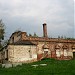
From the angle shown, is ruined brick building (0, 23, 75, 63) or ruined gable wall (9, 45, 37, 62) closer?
ruined gable wall (9, 45, 37, 62)

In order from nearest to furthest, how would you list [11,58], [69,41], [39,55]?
1. [11,58]
2. [39,55]
3. [69,41]

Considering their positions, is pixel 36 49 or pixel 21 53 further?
pixel 36 49

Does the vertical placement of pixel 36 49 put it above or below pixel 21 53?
above

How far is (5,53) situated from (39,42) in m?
5.90

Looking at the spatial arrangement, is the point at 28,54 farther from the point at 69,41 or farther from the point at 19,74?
the point at 19,74

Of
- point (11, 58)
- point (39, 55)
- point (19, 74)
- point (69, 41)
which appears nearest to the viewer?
point (19, 74)

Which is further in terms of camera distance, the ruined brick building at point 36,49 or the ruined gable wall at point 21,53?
the ruined brick building at point 36,49

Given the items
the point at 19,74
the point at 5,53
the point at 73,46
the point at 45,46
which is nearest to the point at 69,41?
the point at 73,46

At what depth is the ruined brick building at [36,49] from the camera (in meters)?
36.3

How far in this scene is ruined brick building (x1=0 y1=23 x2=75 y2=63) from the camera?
36344mm

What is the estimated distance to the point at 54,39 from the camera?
41031mm

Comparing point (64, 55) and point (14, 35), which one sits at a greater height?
point (14, 35)

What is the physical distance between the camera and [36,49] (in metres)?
38.5

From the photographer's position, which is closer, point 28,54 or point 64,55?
point 28,54
